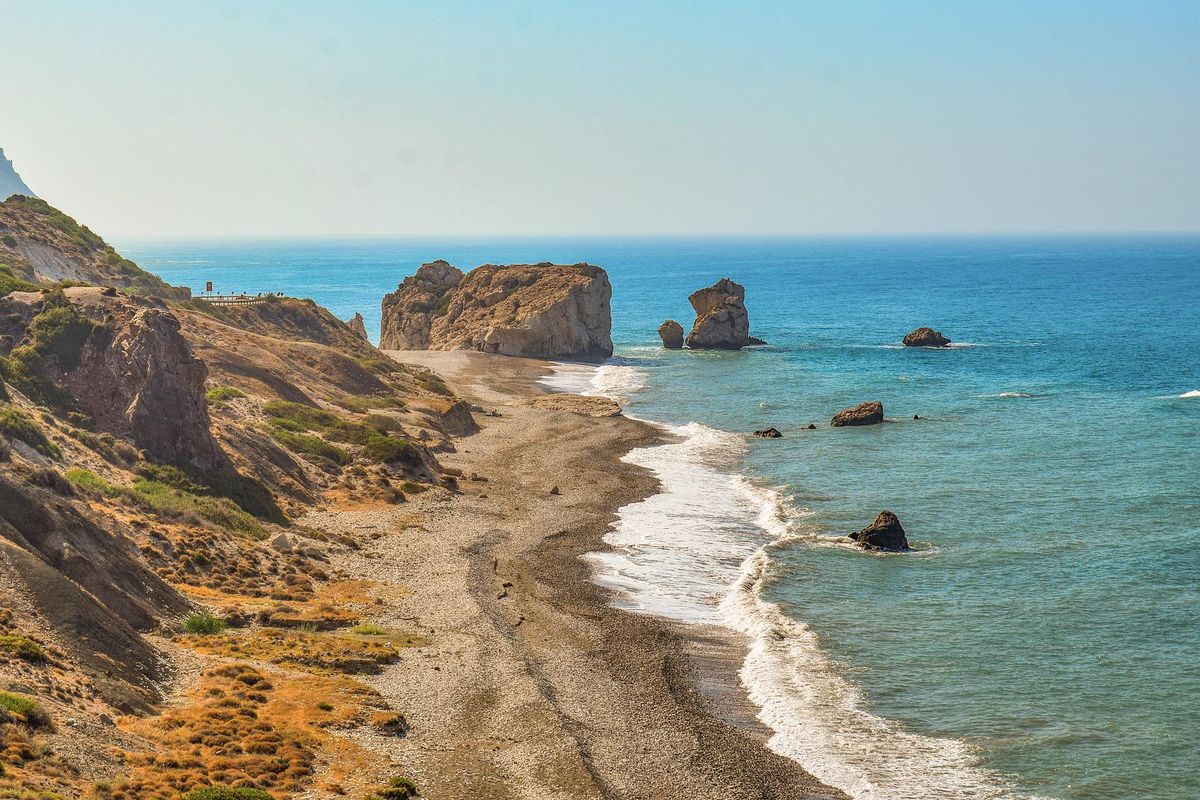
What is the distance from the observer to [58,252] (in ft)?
262

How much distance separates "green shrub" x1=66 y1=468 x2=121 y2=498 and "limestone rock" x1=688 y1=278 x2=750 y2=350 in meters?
92.4

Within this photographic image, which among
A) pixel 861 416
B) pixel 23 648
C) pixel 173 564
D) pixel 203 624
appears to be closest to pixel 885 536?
pixel 203 624

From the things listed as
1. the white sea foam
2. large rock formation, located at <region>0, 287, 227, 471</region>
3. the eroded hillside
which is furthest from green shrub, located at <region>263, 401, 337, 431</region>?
the white sea foam

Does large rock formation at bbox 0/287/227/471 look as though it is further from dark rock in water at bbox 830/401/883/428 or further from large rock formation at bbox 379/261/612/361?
large rock formation at bbox 379/261/612/361

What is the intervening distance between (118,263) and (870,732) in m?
73.2

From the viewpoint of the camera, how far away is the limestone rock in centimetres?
12544

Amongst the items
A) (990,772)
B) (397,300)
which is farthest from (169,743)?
(397,300)

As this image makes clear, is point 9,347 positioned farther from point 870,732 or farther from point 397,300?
point 397,300

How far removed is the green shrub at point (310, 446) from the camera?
53.4 m

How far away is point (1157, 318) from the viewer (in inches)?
5935

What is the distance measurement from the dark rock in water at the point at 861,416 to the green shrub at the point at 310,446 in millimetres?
35335

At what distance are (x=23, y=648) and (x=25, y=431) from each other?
1479cm

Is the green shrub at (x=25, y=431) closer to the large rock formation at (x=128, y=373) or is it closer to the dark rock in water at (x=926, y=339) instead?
the large rock formation at (x=128, y=373)

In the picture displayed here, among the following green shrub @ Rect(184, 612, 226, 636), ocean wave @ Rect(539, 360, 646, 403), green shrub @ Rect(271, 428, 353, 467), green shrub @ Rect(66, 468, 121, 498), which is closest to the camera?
green shrub @ Rect(184, 612, 226, 636)
